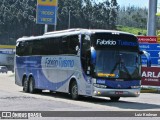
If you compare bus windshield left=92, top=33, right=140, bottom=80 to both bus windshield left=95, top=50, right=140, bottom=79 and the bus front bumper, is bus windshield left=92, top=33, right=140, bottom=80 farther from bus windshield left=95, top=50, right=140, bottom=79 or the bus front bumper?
the bus front bumper

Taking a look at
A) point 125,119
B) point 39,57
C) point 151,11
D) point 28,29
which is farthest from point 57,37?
point 28,29

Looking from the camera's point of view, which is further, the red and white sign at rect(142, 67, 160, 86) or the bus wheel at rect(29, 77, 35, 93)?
the red and white sign at rect(142, 67, 160, 86)

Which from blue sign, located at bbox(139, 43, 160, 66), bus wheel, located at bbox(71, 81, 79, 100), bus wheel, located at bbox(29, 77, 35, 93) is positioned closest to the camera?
bus wheel, located at bbox(71, 81, 79, 100)

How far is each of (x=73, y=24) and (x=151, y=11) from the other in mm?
86858

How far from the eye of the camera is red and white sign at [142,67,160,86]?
2950 centimetres

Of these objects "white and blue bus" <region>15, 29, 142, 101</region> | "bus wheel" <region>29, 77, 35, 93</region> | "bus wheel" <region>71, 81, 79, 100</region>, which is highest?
"white and blue bus" <region>15, 29, 142, 101</region>

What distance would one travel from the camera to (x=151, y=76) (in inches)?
1174

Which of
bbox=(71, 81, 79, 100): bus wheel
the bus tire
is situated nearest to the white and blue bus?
bbox=(71, 81, 79, 100): bus wheel

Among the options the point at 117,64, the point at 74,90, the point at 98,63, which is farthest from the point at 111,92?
the point at 74,90

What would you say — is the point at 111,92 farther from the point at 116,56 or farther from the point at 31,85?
the point at 31,85

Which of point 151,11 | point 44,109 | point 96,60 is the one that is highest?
point 151,11

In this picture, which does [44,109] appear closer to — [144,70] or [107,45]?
[107,45]

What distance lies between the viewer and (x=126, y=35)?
19.9 m

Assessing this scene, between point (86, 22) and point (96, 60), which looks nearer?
point (96, 60)
